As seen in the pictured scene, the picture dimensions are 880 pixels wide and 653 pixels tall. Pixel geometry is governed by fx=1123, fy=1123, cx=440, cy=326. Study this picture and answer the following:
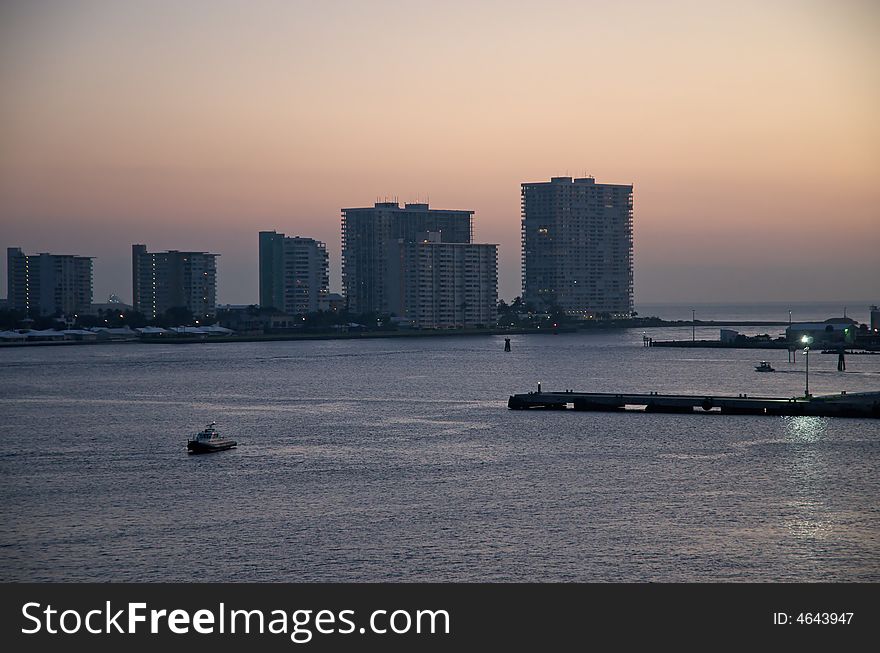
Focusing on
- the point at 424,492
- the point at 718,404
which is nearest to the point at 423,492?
the point at 424,492

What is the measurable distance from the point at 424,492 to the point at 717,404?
32.8 meters

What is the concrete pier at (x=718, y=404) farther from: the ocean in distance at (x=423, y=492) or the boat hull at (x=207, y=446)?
the boat hull at (x=207, y=446)

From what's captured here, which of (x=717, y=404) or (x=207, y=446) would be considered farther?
(x=717, y=404)

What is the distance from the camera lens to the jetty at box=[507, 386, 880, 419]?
66.7 meters

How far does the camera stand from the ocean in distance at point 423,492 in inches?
1248

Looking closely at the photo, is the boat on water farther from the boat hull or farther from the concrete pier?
the concrete pier

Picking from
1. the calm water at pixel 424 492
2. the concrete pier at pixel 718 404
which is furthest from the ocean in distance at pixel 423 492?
Answer: the concrete pier at pixel 718 404

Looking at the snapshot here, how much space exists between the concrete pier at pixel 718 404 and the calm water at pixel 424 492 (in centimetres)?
173

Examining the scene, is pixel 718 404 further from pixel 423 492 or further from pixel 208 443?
pixel 423 492

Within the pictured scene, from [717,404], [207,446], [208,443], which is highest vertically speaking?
[717,404]

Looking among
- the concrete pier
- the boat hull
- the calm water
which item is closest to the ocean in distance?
the calm water

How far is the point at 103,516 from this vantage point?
38.1 meters

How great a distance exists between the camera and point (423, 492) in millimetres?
42656
